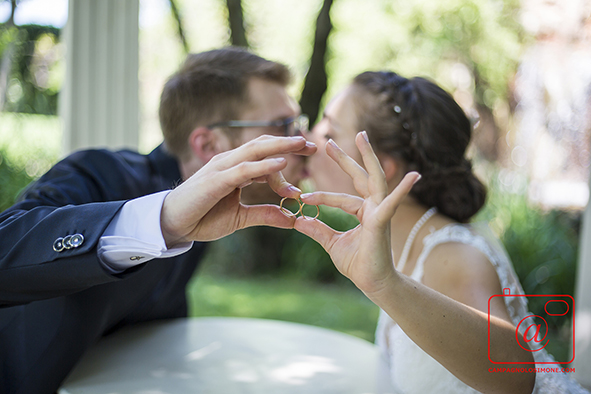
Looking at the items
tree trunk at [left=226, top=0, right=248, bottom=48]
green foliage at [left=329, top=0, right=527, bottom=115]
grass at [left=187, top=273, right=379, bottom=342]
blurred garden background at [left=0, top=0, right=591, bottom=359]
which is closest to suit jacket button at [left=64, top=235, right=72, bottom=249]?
blurred garden background at [left=0, top=0, right=591, bottom=359]

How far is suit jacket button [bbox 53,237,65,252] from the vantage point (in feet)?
4.09

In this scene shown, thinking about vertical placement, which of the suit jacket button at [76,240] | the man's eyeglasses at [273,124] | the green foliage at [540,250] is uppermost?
the man's eyeglasses at [273,124]

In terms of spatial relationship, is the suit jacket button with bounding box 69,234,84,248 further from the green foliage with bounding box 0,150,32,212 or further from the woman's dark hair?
the green foliage with bounding box 0,150,32,212

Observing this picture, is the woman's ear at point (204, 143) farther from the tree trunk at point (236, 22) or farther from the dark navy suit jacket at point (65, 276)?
the tree trunk at point (236, 22)

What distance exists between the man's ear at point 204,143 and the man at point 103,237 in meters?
0.01

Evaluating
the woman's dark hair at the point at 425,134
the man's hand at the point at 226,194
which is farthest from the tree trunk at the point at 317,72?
the man's hand at the point at 226,194

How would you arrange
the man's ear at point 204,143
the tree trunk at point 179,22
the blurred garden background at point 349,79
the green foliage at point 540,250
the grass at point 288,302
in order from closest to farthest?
the man's ear at point 204,143 → the blurred garden background at point 349,79 → the green foliage at point 540,250 → the grass at point 288,302 → the tree trunk at point 179,22

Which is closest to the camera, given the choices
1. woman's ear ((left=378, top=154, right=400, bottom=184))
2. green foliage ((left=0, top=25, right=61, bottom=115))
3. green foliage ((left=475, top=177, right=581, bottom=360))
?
woman's ear ((left=378, top=154, right=400, bottom=184))

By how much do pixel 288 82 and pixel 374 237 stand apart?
74.9 inches

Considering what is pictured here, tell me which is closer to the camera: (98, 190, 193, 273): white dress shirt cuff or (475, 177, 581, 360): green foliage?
(98, 190, 193, 273): white dress shirt cuff

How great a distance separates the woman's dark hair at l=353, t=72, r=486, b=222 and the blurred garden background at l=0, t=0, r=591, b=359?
0.24 meters

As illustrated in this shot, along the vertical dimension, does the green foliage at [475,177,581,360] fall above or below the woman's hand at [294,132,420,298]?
below

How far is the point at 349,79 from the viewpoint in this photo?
4.07 meters

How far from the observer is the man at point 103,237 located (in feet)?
4.03
